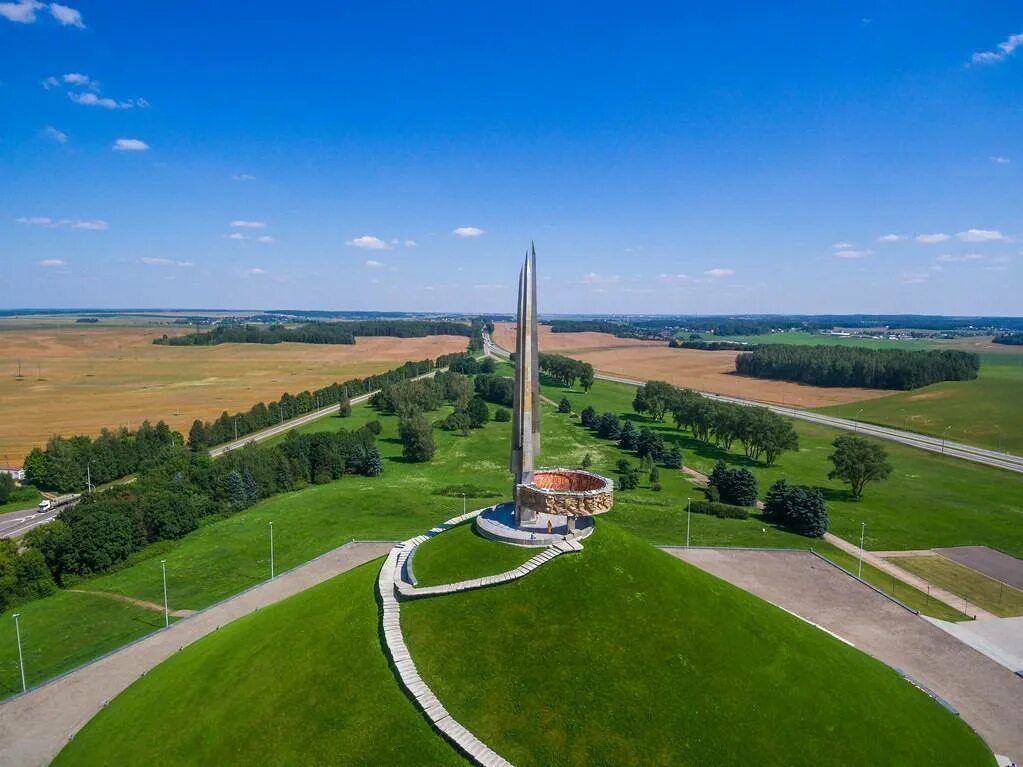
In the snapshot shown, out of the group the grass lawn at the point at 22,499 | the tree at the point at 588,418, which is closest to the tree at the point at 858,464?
the tree at the point at 588,418

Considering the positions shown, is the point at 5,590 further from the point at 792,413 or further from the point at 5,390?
the point at 792,413

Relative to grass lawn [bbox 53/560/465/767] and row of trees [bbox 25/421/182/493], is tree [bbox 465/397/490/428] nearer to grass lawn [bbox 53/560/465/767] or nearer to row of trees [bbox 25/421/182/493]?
row of trees [bbox 25/421/182/493]

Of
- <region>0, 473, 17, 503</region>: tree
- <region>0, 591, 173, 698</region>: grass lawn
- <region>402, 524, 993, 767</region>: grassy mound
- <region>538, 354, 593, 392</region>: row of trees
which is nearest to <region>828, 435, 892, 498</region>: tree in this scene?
<region>402, 524, 993, 767</region>: grassy mound

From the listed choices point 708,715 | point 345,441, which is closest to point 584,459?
point 345,441

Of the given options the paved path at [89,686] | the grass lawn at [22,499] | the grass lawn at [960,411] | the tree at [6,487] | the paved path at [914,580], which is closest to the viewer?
the paved path at [89,686]

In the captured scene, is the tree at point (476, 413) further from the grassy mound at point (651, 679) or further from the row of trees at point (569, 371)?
the grassy mound at point (651, 679)

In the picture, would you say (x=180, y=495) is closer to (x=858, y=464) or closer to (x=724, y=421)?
(x=724, y=421)

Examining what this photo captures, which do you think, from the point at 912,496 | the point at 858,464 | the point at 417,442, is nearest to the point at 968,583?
the point at 858,464
